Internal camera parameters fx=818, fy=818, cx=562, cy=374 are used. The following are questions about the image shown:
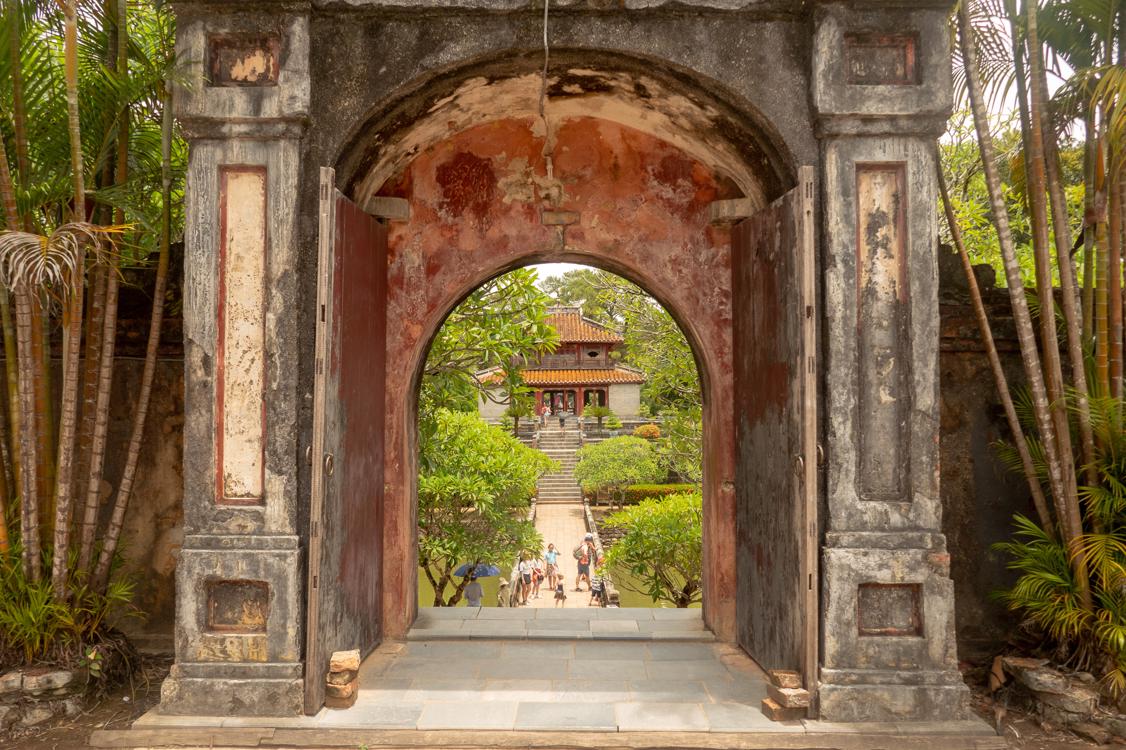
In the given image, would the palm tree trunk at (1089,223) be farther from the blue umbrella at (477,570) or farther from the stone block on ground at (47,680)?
the blue umbrella at (477,570)

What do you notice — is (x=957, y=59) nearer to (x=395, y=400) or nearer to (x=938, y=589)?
(x=938, y=589)

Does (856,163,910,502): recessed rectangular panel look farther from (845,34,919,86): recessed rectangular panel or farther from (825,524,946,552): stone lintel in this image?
(845,34,919,86): recessed rectangular panel

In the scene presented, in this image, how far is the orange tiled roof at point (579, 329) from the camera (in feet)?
106

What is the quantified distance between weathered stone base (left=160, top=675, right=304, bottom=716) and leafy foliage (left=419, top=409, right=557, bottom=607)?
3.99 metres

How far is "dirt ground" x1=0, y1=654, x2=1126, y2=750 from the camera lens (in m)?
3.61

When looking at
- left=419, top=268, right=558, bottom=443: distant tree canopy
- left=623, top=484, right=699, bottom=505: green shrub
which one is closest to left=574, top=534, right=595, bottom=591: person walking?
left=419, top=268, right=558, bottom=443: distant tree canopy

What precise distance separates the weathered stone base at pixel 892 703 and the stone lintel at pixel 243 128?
11.4ft

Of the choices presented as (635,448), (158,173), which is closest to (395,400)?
(158,173)

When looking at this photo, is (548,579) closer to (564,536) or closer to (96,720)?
(564,536)

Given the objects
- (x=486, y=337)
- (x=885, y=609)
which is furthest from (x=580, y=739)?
(x=486, y=337)

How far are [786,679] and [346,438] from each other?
7.81ft

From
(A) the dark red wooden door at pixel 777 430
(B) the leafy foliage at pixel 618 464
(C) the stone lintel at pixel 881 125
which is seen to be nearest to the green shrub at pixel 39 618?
(A) the dark red wooden door at pixel 777 430

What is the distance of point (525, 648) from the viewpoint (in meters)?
4.84

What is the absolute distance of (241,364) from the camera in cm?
374
